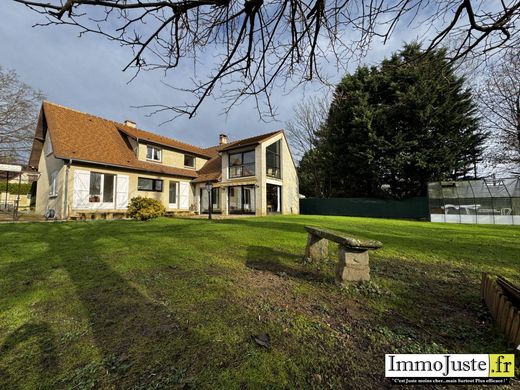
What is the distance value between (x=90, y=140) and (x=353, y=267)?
17.2 metres

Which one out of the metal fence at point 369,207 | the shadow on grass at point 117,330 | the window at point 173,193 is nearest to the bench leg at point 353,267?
the shadow on grass at point 117,330

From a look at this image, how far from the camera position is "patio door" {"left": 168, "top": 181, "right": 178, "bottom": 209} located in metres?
18.0

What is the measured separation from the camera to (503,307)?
7.34 feet

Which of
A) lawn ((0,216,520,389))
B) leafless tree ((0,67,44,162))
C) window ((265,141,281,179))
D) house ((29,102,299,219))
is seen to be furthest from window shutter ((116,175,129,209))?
leafless tree ((0,67,44,162))

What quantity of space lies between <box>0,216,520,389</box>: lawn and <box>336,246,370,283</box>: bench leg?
0.16 m

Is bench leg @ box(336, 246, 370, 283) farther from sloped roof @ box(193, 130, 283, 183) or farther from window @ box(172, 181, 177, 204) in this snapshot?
window @ box(172, 181, 177, 204)

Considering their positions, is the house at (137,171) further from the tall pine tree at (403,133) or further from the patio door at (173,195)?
the tall pine tree at (403,133)

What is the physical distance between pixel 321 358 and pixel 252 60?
3.75m

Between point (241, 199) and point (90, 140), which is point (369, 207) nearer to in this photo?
point (241, 199)

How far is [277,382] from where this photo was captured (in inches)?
64.7

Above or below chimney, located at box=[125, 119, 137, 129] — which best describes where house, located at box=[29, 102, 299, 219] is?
below

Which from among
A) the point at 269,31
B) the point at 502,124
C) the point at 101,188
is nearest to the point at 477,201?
the point at 502,124

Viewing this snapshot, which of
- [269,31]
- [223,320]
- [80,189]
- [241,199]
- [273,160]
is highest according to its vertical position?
[273,160]

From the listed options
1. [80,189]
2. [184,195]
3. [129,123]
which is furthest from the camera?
[129,123]
